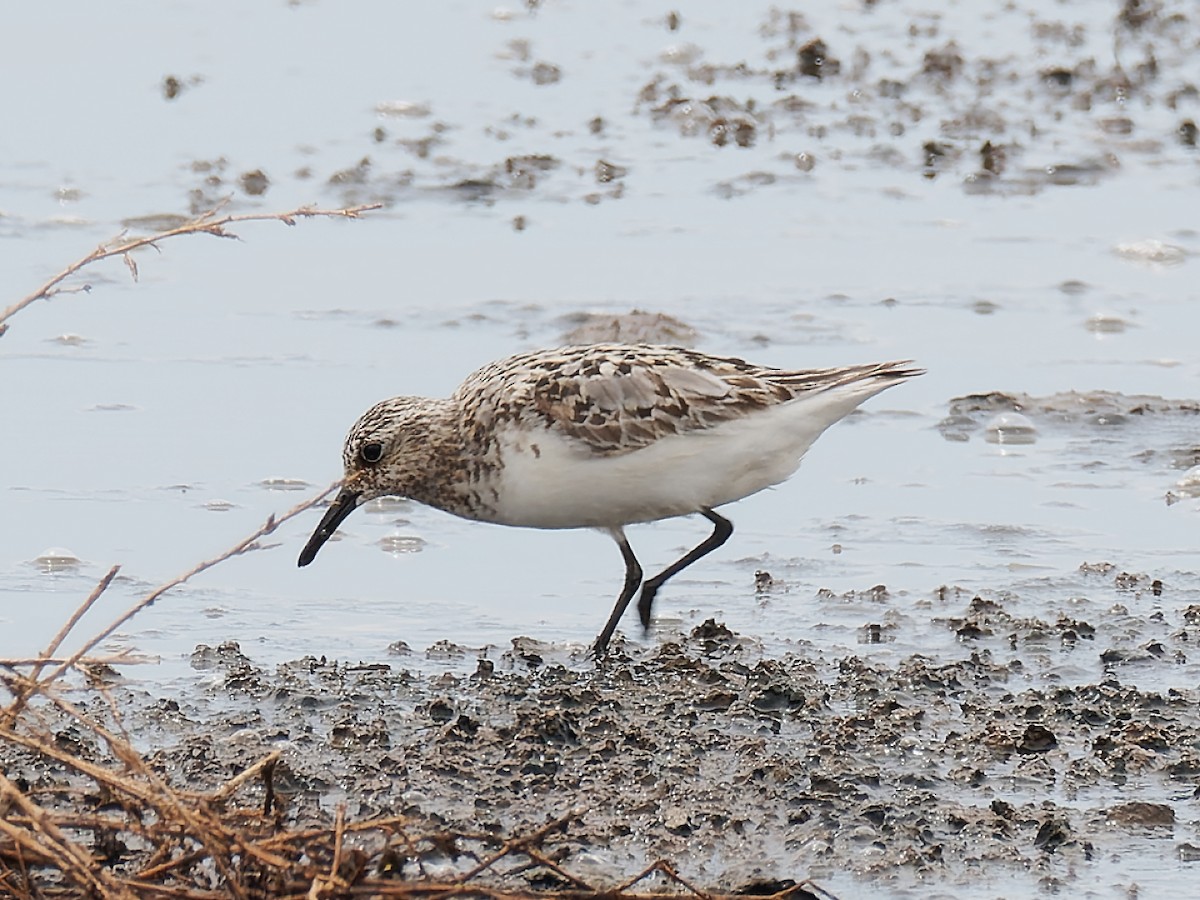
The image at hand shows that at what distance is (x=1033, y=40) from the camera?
13750 millimetres

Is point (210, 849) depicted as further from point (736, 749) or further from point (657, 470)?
point (657, 470)

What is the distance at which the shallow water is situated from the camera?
257 inches

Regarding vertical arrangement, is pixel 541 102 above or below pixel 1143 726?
above

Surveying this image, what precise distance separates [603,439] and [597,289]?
3.40 metres

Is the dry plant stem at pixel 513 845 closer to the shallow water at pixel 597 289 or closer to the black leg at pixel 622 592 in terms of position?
the shallow water at pixel 597 289

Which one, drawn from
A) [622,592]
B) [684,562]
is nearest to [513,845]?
[622,592]

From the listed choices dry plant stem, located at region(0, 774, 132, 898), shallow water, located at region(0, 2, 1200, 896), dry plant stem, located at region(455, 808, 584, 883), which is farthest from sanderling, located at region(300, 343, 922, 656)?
dry plant stem, located at region(0, 774, 132, 898)

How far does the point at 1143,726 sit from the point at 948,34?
373 inches

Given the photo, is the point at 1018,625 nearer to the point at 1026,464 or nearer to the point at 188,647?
the point at 1026,464

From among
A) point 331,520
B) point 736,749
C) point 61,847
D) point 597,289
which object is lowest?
point 736,749

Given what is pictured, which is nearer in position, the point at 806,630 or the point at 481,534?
the point at 806,630

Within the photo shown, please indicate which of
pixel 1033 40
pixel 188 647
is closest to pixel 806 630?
pixel 188 647

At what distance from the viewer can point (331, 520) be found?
20.9 feet

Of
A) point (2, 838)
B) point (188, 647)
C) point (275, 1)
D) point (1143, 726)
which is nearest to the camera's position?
point (2, 838)
